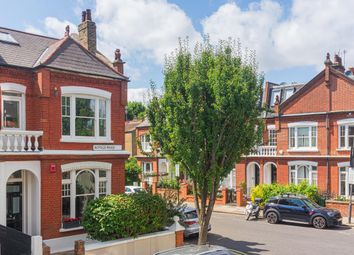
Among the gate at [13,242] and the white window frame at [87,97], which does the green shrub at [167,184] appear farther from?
the gate at [13,242]

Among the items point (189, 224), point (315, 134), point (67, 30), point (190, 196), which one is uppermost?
point (67, 30)

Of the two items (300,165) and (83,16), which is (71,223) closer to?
(83,16)

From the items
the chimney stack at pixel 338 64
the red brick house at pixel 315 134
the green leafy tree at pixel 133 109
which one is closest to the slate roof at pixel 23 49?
the red brick house at pixel 315 134

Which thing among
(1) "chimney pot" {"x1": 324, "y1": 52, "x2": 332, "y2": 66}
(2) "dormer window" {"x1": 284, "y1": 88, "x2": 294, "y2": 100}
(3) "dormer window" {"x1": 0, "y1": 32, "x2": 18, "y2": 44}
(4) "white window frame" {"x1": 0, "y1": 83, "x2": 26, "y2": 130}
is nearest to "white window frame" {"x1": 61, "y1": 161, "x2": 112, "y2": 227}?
(4) "white window frame" {"x1": 0, "y1": 83, "x2": 26, "y2": 130}

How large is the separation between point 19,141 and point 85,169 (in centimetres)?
309

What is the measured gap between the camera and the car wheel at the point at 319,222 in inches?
858

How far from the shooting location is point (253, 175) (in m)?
35.3

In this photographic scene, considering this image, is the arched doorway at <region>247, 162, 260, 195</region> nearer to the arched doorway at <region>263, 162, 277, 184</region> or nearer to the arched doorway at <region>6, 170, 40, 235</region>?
the arched doorway at <region>263, 162, 277, 184</region>

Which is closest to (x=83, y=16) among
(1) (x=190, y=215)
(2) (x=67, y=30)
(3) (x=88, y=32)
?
(3) (x=88, y=32)

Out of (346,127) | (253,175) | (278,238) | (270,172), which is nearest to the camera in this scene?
(278,238)

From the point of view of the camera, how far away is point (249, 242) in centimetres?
1838

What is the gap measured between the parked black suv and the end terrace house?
397 inches

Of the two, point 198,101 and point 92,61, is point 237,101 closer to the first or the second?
point 198,101

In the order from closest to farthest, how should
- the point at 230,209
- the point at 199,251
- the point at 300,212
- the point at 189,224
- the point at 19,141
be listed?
the point at 199,251 < the point at 19,141 < the point at 189,224 < the point at 300,212 < the point at 230,209
